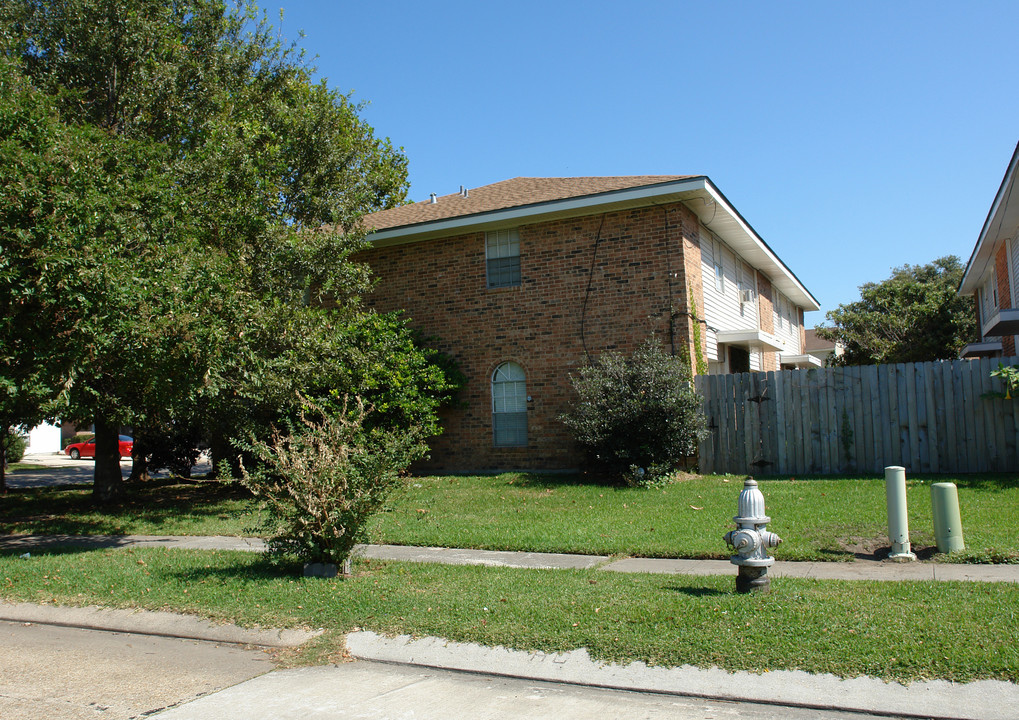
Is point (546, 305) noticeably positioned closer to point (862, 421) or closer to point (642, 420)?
point (642, 420)

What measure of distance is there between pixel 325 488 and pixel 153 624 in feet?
5.90

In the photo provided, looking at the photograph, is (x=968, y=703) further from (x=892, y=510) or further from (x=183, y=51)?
(x=183, y=51)

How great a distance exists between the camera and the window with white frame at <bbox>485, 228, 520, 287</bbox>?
653 inches

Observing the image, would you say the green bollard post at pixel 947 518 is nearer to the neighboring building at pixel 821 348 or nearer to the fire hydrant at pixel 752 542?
the fire hydrant at pixel 752 542

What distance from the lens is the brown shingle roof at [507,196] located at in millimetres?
15844

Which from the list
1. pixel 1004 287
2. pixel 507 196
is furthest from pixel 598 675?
pixel 1004 287

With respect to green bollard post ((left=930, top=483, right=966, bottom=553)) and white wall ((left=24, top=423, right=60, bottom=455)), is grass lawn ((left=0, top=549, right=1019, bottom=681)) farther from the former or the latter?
white wall ((left=24, top=423, right=60, bottom=455))

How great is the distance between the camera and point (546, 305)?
16141mm

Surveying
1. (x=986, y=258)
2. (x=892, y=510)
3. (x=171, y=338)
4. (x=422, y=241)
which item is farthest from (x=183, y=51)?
(x=986, y=258)

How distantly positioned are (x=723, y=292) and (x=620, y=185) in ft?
13.6

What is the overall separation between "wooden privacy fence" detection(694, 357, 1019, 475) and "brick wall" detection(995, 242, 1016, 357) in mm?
8183

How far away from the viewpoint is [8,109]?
8.76 m

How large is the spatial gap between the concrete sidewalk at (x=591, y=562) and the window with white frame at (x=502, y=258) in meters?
8.16

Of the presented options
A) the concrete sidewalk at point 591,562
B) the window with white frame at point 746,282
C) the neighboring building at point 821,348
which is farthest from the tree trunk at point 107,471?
the neighboring building at point 821,348
